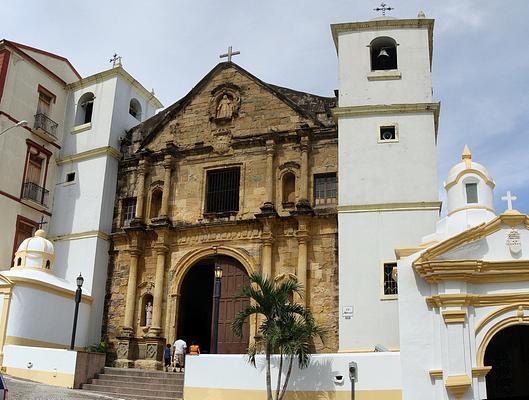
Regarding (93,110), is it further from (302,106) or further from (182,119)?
(302,106)

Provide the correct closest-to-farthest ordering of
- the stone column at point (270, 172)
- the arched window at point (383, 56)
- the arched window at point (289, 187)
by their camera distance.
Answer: the arched window at point (383, 56), the stone column at point (270, 172), the arched window at point (289, 187)

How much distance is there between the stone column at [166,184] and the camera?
2375 centimetres

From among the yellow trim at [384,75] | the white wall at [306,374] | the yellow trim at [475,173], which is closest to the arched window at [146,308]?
the white wall at [306,374]

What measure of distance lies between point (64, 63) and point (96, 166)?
5.37 m

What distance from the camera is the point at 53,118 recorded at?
26500 mm

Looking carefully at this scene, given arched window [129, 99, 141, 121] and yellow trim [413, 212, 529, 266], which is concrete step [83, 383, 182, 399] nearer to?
yellow trim [413, 212, 529, 266]

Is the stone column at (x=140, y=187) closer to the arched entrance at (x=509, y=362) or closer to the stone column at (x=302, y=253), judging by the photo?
the stone column at (x=302, y=253)

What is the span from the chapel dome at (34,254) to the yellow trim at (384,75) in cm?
1254

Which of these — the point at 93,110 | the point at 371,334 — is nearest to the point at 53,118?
the point at 93,110

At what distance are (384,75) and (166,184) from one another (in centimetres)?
868

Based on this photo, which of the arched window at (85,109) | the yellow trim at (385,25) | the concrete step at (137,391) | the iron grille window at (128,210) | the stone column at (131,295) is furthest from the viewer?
the arched window at (85,109)

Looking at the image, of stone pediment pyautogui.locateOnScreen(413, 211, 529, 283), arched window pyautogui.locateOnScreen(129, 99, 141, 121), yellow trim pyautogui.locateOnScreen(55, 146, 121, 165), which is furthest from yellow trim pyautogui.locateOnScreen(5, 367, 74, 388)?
arched window pyautogui.locateOnScreen(129, 99, 141, 121)

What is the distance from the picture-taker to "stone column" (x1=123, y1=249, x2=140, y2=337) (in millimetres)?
22812

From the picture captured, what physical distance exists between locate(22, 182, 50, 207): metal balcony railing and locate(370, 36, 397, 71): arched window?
13304 mm
